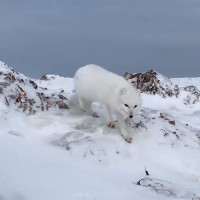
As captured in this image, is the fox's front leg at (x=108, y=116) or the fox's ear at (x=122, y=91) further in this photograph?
the fox's front leg at (x=108, y=116)

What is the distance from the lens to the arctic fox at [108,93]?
26.8ft

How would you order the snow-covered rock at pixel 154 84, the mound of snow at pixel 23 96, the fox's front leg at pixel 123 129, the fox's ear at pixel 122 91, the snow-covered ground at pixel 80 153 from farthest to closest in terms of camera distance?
the snow-covered rock at pixel 154 84, the mound of snow at pixel 23 96, the fox's front leg at pixel 123 129, the fox's ear at pixel 122 91, the snow-covered ground at pixel 80 153

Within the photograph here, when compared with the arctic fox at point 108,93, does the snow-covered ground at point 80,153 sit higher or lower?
lower

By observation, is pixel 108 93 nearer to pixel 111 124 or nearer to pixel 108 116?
pixel 108 116

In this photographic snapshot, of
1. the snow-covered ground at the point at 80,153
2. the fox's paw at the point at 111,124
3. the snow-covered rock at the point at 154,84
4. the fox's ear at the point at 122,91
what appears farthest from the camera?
the snow-covered rock at the point at 154,84

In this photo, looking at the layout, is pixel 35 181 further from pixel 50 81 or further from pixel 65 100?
pixel 50 81

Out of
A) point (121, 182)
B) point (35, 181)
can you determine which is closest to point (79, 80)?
point (121, 182)

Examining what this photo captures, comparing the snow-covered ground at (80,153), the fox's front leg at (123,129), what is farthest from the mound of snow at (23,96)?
the fox's front leg at (123,129)

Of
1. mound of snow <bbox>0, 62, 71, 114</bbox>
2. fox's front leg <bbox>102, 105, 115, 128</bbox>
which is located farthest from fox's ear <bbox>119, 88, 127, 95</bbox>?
mound of snow <bbox>0, 62, 71, 114</bbox>

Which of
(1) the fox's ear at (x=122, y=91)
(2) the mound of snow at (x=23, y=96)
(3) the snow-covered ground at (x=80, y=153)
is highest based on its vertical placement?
(1) the fox's ear at (x=122, y=91)

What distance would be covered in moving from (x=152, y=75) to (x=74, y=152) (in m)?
9.48

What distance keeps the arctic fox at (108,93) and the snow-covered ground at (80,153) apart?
0.25 m

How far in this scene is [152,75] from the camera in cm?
1653

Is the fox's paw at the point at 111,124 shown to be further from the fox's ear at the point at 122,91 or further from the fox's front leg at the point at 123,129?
the fox's ear at the point at 122,91
